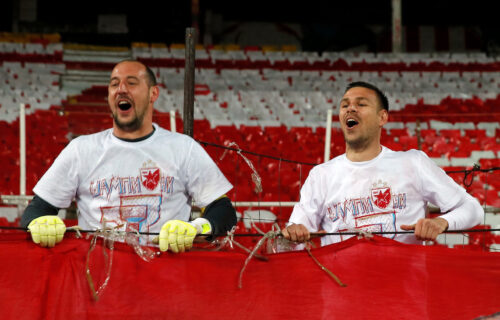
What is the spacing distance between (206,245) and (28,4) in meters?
19.8

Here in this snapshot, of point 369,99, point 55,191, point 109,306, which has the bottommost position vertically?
point 109,306

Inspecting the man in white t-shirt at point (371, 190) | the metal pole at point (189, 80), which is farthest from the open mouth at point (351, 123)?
the metal pole at point (189, 80)

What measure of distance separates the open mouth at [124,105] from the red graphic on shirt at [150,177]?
313 millimetres

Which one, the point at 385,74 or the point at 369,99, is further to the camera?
the point at 385,74

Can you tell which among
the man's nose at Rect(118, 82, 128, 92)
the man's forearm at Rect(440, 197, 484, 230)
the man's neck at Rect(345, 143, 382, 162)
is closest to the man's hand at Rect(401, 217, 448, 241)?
the man's forearm at Rect(440, 197, 484, 230)

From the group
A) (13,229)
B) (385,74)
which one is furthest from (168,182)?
(385,74)

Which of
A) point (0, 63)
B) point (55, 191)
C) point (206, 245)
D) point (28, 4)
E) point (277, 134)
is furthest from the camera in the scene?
point (28, 4)

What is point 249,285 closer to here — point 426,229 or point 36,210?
point 426,229

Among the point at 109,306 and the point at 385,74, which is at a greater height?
the point at 385,74

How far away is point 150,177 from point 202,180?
0.24m

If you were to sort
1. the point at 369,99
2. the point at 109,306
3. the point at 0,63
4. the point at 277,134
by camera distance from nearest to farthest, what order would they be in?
the point at 109,306, the point at 369,99, the point at 277,134, the point at 0,63

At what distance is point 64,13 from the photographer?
68.4ft

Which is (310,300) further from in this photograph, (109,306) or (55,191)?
(55,191)

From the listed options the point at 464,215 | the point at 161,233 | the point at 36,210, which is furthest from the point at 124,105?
the point at 464,215
